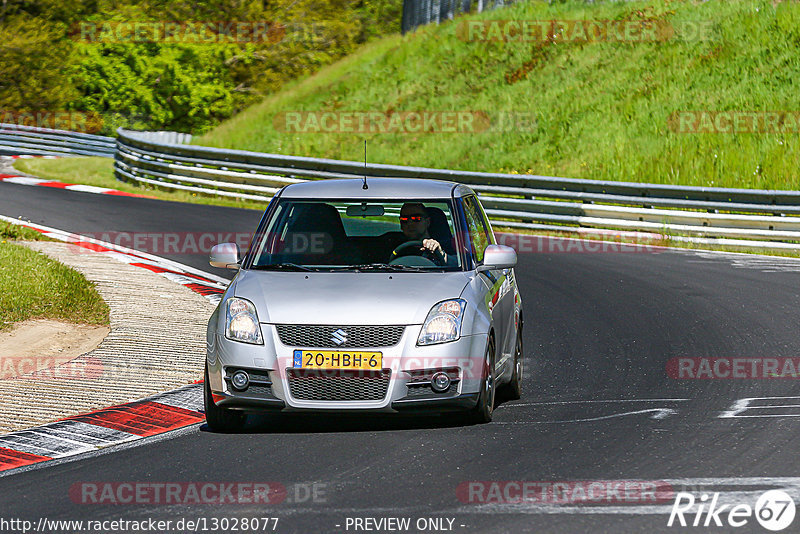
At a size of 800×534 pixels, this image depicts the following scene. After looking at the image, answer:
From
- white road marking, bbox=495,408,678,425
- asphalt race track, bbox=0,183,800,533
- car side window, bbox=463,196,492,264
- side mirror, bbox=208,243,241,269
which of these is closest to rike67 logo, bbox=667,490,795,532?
asphalt race track, bbox=0,183,800,533

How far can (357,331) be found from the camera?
7.26 m

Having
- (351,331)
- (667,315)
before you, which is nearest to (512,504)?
(351,331)

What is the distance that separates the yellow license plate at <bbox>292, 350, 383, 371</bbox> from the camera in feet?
23.7

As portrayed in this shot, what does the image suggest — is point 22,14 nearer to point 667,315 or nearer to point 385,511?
point 667,315

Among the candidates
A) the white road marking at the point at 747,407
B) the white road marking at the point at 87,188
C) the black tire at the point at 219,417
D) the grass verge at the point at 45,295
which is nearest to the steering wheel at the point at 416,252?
the black tire at the point at 219,417

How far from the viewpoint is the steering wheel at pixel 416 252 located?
827 centimetres

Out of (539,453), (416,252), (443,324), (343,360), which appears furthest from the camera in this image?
(416,252)

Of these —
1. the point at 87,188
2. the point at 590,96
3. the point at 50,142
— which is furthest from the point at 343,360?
the point at 50,142

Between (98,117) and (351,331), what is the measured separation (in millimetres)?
48914

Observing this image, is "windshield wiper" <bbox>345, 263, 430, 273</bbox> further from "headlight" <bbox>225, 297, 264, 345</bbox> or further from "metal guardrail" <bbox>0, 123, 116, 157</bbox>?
"metal guardrail" <bbox>0, 123, 116, 157</bbox>

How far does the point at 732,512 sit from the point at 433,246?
3370 mm

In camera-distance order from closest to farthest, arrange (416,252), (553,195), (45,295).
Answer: (416,252) < (45,295) < (553,195)

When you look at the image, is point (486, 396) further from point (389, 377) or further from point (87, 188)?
point (87, 188)

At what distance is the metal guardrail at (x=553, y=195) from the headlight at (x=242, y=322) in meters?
7.79
